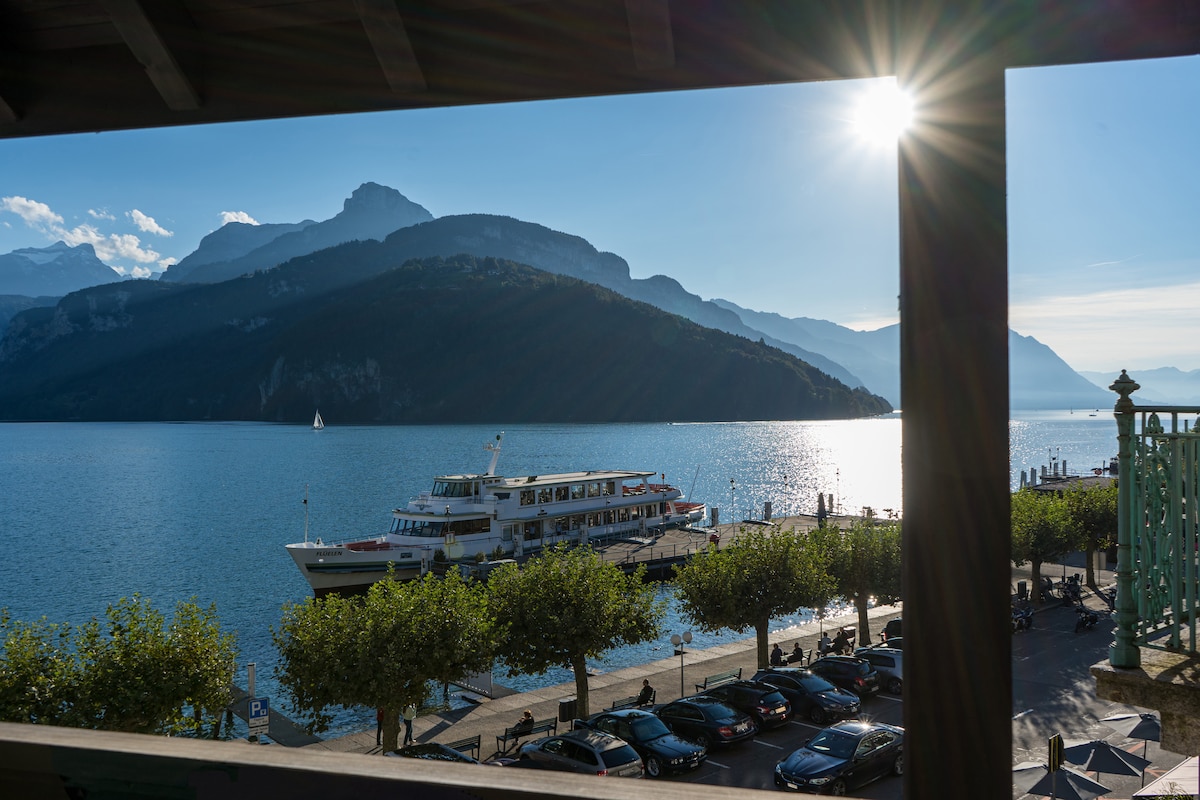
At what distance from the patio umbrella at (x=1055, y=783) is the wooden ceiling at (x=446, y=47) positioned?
15.6m

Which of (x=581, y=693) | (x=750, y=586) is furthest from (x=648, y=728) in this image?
(x=750, y=586)

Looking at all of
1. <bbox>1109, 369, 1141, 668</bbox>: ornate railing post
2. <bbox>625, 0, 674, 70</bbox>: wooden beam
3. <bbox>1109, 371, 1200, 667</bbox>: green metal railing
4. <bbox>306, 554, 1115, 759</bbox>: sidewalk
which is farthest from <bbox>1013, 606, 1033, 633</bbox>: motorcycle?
<bbox>625, 0, 674, 70</bbox>: wooden beam

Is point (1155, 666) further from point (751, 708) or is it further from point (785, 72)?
point (751, 708)

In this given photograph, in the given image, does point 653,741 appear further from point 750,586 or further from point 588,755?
point 750,586

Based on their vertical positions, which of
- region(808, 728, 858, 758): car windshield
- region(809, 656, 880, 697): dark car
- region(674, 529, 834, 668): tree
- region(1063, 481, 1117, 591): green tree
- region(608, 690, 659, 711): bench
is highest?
region(1063, 481, 1117, 591): green tree

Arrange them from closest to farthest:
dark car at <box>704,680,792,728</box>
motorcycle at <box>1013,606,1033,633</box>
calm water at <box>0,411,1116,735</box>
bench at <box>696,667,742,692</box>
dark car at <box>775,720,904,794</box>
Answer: dark car at <box>775,720,904,794</box>
dark car at <box>704,680,792,728</box>
bench at <box>696,667,742,692</box>
motorcycle at <box>1013,606,1033,633</box>
calm water at <box>0,411,1116,735</box>

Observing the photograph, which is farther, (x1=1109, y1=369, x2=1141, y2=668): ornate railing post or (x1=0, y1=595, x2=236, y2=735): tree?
(x1=0, y1=595, x2=236, y2=735): tree

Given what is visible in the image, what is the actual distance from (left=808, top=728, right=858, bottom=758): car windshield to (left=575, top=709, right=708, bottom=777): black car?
268cm

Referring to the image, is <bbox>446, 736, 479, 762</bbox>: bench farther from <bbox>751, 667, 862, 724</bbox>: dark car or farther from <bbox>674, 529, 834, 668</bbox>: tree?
<bbox>674, 529, 834, 668</bbox>: tree

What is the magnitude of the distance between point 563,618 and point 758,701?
19.6 ft

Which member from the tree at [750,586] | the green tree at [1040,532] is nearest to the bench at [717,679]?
the tree at [750,586]

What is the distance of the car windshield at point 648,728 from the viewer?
18.6 metres

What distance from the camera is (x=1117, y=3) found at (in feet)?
6.81

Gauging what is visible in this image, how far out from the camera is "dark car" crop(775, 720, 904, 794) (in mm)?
16625
